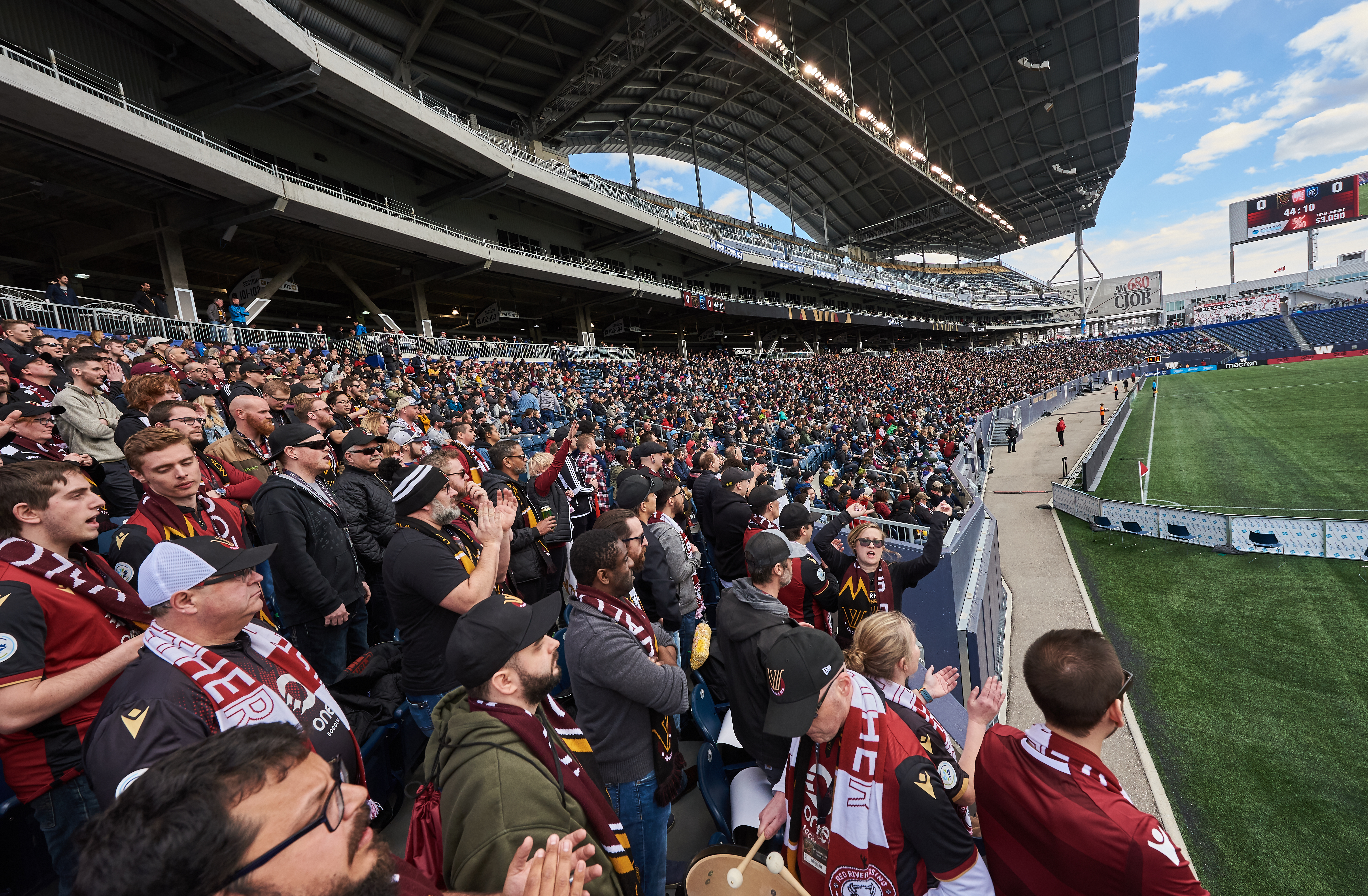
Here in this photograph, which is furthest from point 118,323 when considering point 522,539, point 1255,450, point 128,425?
point 1255,450

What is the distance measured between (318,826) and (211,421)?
6211 mm

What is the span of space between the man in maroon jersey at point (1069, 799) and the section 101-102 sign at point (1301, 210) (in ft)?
322

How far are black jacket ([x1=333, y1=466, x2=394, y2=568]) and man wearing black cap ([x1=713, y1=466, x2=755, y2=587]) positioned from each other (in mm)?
2634

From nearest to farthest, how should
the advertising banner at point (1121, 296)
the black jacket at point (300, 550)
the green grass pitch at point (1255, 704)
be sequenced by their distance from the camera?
the black jacket at point (300, 550)
the green grass pitch at point (1255, 704)
the advertising banner at point (1121, 296)

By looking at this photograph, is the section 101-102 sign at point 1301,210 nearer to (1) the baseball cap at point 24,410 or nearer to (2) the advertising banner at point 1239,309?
(2) the advertising banner at point 1239,309

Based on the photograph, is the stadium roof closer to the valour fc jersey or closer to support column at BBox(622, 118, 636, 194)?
support column at BBox(622, 118, 636, 194)

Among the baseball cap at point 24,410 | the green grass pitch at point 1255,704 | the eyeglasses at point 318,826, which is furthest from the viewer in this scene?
the green grass pitch at point 1255,704

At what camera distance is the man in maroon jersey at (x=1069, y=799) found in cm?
158

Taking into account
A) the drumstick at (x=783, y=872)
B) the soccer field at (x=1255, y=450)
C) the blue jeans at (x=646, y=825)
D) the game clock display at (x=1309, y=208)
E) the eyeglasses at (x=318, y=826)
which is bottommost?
the soccer field at (x=1255, y=450)

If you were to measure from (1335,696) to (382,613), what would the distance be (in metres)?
9.86

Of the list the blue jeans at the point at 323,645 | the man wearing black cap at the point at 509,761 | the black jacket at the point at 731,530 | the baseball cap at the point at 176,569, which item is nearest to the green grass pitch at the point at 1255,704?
the black jacket at the point at 731,530

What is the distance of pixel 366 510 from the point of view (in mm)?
4004

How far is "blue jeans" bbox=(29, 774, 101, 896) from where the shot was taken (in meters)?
1.99

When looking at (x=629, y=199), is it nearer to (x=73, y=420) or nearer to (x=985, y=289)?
(x=73, y=420)
